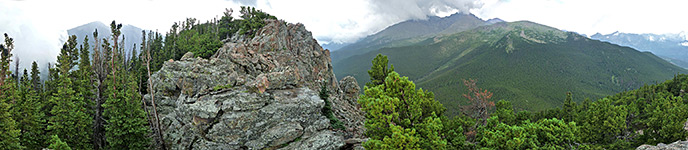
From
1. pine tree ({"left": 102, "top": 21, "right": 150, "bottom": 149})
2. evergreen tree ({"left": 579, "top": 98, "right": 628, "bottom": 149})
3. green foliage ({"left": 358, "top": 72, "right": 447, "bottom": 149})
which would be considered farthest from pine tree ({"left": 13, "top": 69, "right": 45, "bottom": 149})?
evergreen tree ({"left": 579, "top": 98, "right": 628, "bottom": 149})

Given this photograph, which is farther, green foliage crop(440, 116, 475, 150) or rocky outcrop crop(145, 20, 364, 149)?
green foliage crop(440, 116, 475, 150)

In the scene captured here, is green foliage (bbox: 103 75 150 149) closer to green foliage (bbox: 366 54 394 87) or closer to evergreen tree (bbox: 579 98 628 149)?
green foliage (bbox: 366 54 394 87)

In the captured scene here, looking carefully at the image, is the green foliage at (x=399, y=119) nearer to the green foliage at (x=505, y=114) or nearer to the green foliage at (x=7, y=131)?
the green foliage at (x=505, y=114)

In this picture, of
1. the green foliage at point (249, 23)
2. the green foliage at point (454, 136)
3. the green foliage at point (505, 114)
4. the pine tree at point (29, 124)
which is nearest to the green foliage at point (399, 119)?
the green foliage at point (454, 136)

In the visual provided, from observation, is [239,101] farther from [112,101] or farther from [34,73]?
[34,73]

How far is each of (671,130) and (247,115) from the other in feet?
140

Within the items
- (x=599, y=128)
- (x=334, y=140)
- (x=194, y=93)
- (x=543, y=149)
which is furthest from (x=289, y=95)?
(x=599, y=128)

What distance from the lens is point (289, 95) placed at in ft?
96.2

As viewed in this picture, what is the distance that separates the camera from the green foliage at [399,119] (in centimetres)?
1923

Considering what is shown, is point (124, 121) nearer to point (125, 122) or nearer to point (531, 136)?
point (125, 122)

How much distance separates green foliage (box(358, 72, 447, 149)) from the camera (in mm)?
19234

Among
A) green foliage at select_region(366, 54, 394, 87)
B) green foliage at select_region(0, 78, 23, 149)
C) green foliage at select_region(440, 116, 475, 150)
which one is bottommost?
green foliage at select_region(440, 116, 475, 150)

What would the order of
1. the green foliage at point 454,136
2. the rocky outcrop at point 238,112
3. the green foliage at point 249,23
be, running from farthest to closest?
the green foliage at point 249,23, the green foliage at point 454,136, the rocky outcrop at point 238,112

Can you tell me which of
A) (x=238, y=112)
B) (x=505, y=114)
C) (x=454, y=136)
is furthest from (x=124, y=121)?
(x=505, y=114)
